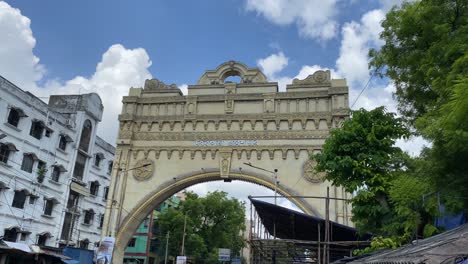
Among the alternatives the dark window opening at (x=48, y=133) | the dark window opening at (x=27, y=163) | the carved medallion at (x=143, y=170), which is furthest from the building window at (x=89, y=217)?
the carved medallion at (x=143, y=170)

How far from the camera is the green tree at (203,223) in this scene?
125 feet

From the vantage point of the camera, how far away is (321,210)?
66.8ft

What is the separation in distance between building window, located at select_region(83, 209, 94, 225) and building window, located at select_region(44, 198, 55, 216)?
3.80 metres

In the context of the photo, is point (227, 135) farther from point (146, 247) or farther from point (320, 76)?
point (146, 247)

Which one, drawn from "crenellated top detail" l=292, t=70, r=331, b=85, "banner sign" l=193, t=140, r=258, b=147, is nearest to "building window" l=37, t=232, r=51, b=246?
"banner sign" l=193, t=140, r=258, b=147

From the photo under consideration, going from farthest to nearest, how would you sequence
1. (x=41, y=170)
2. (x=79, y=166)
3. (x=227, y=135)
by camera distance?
(x=79, y=166) → (x=41, y=170) → (x=227, y=135)

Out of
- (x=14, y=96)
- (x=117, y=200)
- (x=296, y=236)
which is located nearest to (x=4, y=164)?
(x=14, y=96)

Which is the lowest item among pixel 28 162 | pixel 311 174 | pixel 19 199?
pixel 19 199

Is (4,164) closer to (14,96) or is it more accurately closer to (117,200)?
(14,96)

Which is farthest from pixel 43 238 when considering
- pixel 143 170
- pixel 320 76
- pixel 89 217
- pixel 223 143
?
pixel 320 76

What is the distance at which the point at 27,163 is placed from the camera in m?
24.6

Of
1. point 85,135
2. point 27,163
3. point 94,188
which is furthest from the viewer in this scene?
point 94,188

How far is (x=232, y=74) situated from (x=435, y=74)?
1673 cm

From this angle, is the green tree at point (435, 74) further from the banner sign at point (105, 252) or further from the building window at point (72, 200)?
the building window at point (72, 200)
